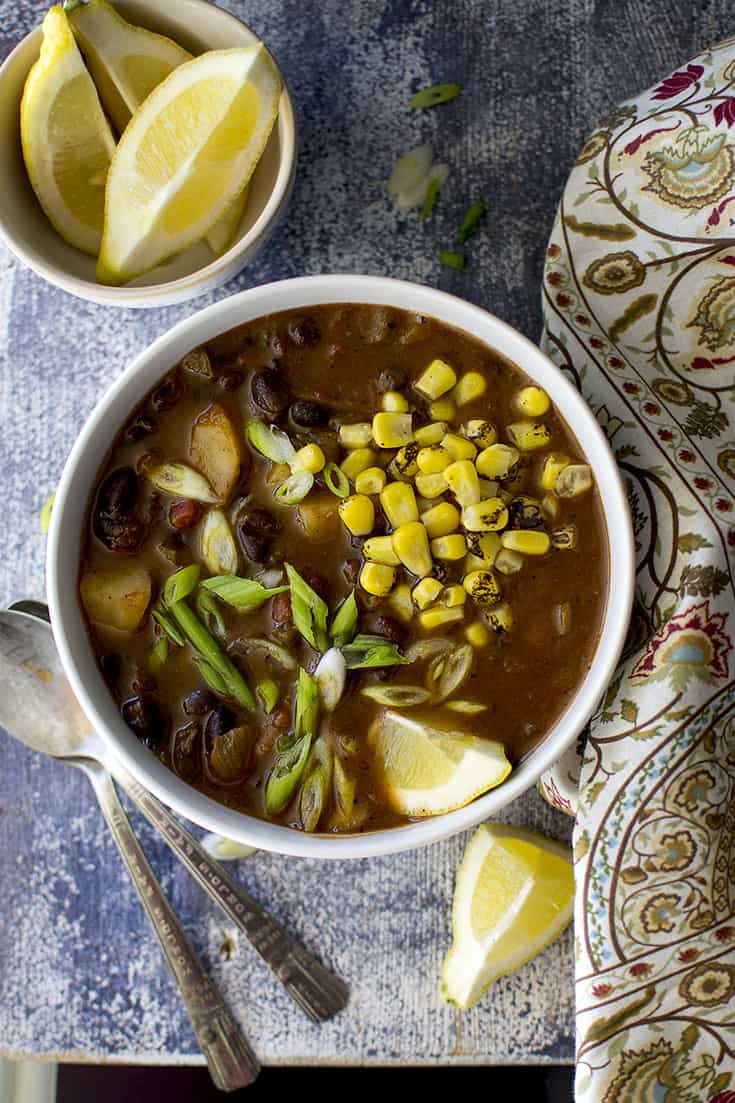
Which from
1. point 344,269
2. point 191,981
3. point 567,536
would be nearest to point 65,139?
point 344,269

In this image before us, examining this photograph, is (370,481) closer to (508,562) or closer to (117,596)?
(508,562)

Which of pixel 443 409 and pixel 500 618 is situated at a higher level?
pixel 443 409

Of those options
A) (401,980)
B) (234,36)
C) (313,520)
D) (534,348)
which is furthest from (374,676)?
(234,36)

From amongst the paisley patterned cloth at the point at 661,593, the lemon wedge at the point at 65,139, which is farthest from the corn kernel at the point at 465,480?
the lemon wedge at the point at 65,139

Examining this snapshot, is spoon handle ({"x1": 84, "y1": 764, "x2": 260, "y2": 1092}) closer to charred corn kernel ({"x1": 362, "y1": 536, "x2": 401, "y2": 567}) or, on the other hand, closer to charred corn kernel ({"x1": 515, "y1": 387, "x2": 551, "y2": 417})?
charred corn kernel ({"x1": 362, "y1": 536, "x2": 401, "y2": 567})

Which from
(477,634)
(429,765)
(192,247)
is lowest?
(429,765)

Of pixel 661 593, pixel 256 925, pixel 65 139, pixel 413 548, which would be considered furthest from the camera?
pixel 256 925

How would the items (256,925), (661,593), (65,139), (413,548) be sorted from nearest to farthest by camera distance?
(413,548) → (661,593) → (65,139) → (256,925)

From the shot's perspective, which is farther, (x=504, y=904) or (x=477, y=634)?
(x=504, y=904)

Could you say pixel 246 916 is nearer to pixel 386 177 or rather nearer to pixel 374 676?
pixel 374 676
